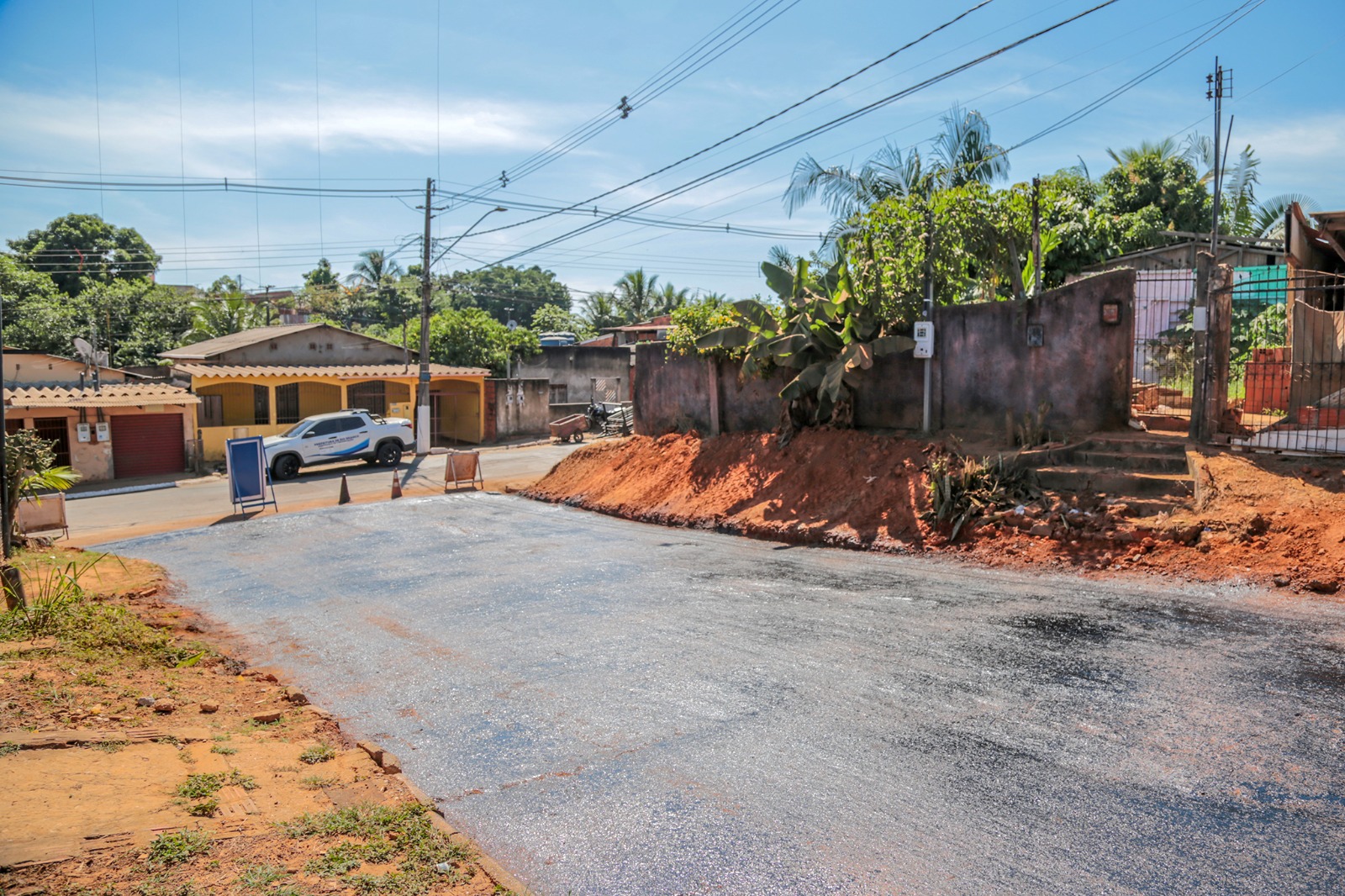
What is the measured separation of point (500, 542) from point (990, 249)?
9.45m

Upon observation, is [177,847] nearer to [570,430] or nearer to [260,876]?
[260,876]

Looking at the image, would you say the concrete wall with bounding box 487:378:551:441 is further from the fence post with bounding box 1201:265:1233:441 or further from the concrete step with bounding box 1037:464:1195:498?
the fence post with bounding box 1201:265:1233:441

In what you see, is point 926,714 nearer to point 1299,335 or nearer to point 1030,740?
point 1030,740

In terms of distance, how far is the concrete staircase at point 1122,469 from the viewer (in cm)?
Result: 1107

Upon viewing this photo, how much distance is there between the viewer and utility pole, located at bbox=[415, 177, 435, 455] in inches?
1156

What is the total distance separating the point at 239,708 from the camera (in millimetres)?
6656

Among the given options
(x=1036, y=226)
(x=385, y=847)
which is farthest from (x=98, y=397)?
(x=385, y=847)

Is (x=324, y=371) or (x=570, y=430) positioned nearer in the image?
(x=324, y=371)

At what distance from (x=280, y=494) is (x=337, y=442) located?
403 centimetres

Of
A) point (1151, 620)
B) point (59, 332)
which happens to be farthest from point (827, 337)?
point (59, 332)

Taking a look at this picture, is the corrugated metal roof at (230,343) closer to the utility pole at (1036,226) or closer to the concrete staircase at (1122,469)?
the utility pole at (1036,226)

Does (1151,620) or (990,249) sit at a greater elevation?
(990,249)

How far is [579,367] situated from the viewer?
41.9 meters

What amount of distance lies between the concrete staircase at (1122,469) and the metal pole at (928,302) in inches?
103
